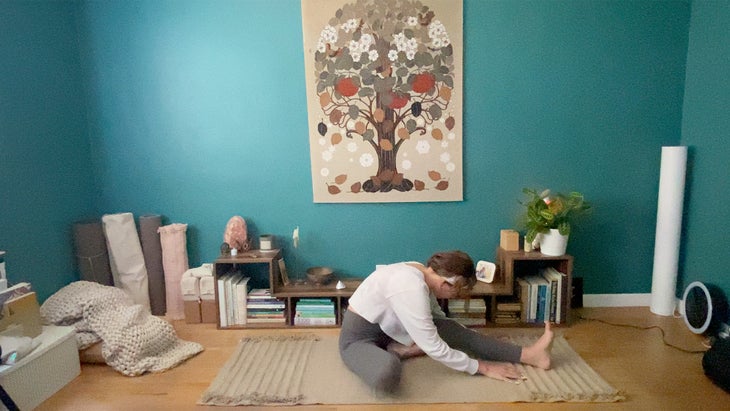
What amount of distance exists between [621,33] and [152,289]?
3.50 m

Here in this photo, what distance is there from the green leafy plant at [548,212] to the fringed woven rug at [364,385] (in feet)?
2.23

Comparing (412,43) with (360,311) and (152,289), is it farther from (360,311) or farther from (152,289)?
(152,289)

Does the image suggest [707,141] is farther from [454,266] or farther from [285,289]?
[285,289]

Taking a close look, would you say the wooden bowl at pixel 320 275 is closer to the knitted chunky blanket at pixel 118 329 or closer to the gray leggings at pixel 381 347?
the gray leggings at pixel 381 347

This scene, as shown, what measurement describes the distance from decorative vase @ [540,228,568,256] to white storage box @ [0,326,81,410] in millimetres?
2703

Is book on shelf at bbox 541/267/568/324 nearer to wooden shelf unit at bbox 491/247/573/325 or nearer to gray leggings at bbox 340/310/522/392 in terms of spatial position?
wooden shelf unit at bbox 491/247/573/325

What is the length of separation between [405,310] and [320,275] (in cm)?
104

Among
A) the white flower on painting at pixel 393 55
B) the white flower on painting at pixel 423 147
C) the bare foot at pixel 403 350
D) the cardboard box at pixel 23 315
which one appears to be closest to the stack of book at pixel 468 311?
the bare foot at pixel 403 350

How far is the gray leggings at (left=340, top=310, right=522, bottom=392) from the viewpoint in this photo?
2271 millimetres

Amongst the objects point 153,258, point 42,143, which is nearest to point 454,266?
point 153,258

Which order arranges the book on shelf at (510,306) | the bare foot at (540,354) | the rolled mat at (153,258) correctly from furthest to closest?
the rolled mat at (153,258) < the book on shelf at (510,306) < the bare foot at (540,354)

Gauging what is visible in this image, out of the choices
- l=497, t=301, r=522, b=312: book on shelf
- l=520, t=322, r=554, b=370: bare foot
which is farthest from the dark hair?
l=497, t=301, r=522, b=312: book on shelf

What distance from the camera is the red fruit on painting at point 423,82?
311 cm

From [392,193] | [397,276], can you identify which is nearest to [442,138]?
[392,193]
